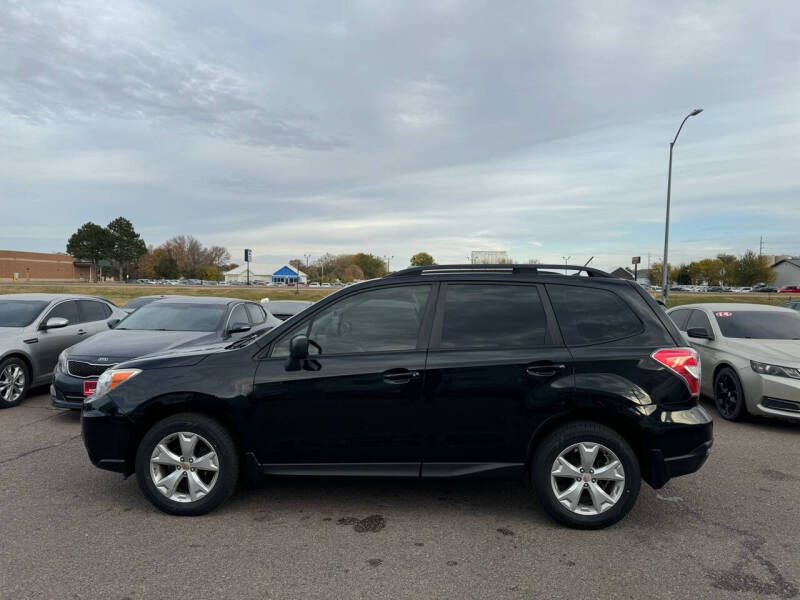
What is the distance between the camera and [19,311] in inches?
327

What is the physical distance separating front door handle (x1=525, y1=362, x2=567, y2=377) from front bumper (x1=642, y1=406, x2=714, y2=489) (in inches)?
28.9

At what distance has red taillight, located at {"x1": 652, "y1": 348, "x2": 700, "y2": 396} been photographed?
3787 mm

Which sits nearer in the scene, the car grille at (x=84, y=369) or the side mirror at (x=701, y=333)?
the car grille at (x=84, y=369)

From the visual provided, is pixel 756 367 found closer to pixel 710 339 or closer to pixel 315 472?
pixel 710 339

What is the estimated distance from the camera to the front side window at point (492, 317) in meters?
3.91

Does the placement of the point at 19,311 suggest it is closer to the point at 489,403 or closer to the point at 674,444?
the point at 489,403

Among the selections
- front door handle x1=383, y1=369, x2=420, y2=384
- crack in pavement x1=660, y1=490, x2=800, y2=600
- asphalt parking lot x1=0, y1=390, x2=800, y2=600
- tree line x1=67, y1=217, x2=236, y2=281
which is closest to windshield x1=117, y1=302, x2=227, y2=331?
asphalt parking lot x1=0, y1=390, x2=800, y2=600

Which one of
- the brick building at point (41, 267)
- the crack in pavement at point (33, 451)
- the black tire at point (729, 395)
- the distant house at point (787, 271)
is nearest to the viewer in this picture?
the crack in pavement at point (33, 451)

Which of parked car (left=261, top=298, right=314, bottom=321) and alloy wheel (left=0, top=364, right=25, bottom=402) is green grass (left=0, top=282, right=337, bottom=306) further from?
alloy wheel (left=0, top=364, right=25, bottom=402)

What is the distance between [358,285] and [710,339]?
5875 millimetres

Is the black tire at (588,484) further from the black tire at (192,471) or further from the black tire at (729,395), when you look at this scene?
the black tire at (729,395)

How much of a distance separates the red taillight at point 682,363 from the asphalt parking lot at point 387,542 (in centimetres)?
105

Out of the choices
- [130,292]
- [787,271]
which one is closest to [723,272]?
[787,271]

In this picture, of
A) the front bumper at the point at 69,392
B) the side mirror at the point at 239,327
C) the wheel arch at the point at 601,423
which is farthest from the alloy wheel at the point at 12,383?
the wheel arch at the point at 601,423
